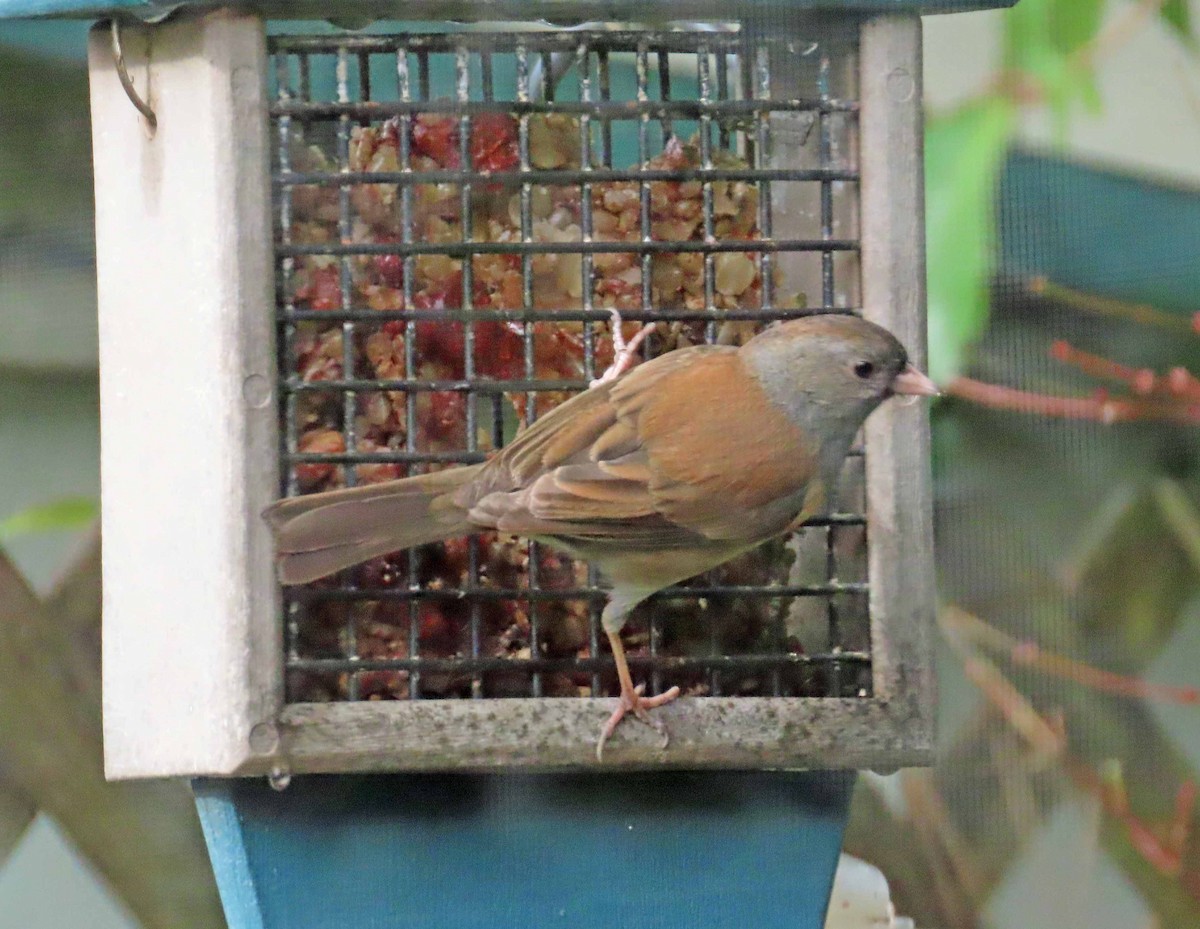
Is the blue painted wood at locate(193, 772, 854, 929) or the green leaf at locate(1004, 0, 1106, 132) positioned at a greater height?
the green leaf at locate(1004, 0, 1106, 132)

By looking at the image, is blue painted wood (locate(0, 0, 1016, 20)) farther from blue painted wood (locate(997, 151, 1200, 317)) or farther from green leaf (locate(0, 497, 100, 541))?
blue painted wood (locate(997, 151, 1200, 317))

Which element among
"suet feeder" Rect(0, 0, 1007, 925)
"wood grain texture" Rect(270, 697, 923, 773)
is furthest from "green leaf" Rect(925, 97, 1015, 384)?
"wood grain texture" Rect(270, 697, 923, 773)

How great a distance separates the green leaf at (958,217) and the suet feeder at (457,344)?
0.34m

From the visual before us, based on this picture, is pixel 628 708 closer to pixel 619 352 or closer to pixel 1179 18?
pixel 619 352

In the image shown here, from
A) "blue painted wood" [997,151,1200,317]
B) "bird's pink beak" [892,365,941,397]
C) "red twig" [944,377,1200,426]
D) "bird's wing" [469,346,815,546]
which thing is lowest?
"red twig" [944,377,1200,426]

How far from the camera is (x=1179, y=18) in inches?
78.7

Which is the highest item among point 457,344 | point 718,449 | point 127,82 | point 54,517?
point 127,82

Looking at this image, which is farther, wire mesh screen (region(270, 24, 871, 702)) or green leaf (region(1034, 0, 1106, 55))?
green leaf (region(1034, 0, 1106, 55))

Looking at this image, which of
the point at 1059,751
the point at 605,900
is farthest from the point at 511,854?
the point at 1059,751

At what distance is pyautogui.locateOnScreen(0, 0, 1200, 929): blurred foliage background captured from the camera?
73.7 inches

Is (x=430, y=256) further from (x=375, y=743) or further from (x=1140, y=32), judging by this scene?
(x=1140, y=32)

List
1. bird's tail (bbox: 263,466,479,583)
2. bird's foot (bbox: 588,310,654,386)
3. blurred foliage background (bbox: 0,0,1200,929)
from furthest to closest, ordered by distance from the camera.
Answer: blurred foliage background (bbox: 0,0,1200,929) → bird's foot (bbox: 588,310,654,386) → bird's tail (bbox: 263,466,479,583)

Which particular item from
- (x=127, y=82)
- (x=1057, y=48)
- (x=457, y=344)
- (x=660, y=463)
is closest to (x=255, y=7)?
(x=127, y=82)

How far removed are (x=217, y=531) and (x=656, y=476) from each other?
419mm
